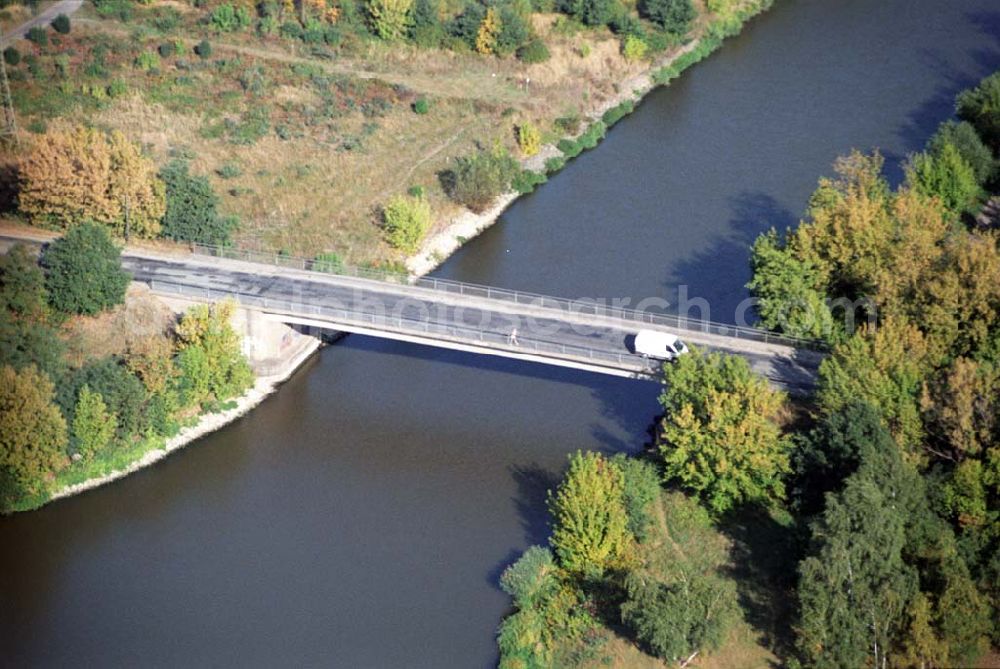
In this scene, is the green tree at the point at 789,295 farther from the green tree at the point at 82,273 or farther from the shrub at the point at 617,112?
the shrub at the point at 617,112

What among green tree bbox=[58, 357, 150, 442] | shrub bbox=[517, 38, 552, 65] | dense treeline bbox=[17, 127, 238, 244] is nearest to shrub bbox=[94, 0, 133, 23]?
shrub bbox=[517, 38, 552, 65]

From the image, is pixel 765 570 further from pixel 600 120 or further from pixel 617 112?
pixel 617 112

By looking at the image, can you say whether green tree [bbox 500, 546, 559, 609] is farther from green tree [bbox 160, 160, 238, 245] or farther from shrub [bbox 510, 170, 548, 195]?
shrub [bbox 510, 170, 548, 195]

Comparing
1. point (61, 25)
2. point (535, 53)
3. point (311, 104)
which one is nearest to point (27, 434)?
point (311, 104)

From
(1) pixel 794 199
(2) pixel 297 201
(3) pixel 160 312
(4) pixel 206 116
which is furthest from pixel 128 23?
(1) pixel 794 199

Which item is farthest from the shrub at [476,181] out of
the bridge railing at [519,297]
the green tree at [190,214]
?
the green tree at [190,214]
